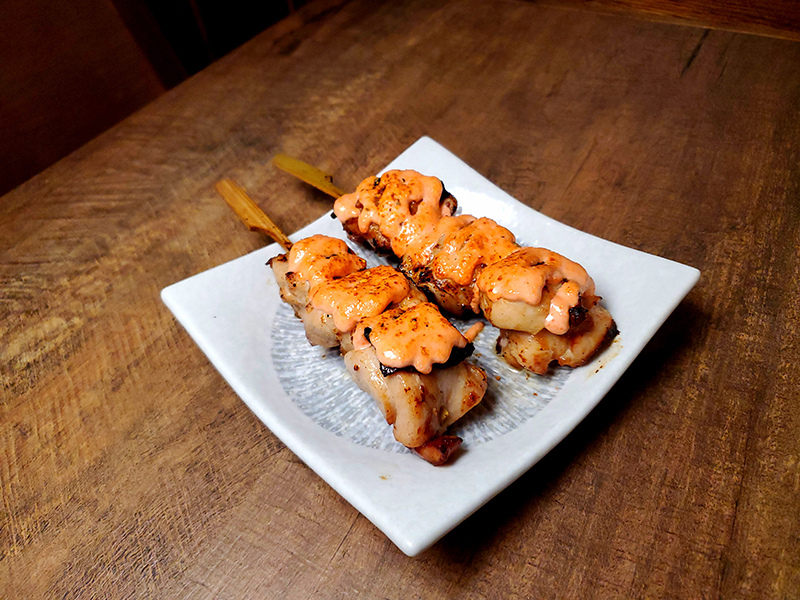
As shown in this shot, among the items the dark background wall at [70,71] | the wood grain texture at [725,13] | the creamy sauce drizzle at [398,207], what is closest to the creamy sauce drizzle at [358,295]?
the creamy sauce drizzle at [398,207]

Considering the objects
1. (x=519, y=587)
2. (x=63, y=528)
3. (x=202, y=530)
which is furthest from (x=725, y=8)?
(x=63, y=528)

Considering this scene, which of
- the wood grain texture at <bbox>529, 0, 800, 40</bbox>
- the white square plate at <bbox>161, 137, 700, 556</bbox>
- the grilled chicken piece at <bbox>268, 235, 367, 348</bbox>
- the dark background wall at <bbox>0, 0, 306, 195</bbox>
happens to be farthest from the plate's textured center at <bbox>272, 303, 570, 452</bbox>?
the dark background wall at <bbox>0, 0, 306, 195</bbox>

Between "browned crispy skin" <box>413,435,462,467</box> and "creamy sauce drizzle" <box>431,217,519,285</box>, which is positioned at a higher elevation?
"creamy sauce drizzle" <box>431,217,519,285</box>

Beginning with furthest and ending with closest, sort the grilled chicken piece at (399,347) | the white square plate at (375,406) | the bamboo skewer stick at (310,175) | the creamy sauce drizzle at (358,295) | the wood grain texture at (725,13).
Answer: the wood grain texture at (725,13)
the bamboo skewer stick at (310,175)
the creamy sauce drizzle at (358,295)
the grilled chicken piece at (399,347)
the white square plate at (375,406)

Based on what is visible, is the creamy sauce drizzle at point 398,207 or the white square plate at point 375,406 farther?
the creamy sauce drizzle at point 398,207

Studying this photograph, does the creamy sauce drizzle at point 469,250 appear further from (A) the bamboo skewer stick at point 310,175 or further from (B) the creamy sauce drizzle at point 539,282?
(A) the bamboo skewer stick at point 310,175

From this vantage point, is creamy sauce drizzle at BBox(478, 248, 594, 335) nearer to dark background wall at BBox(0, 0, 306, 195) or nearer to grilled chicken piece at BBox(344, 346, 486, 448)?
grilled chicken piece at BBox(344, 346, 486, 448)
